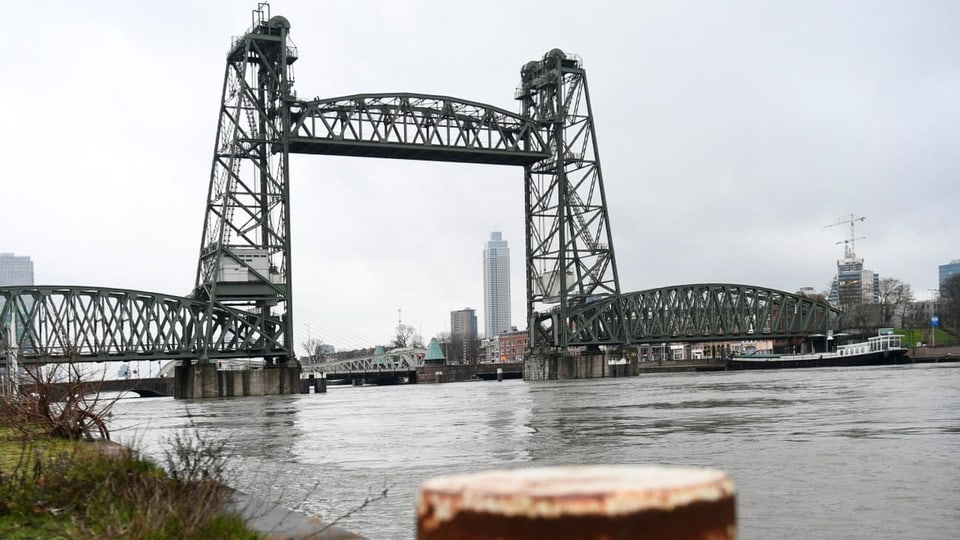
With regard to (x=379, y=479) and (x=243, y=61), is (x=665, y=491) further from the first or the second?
(x=243, y=61)

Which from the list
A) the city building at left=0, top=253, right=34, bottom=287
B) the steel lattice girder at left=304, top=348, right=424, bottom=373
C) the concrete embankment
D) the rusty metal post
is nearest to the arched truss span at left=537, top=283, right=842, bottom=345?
the concrete embankment

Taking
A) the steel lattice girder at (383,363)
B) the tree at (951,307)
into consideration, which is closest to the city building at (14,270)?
the steel lattice girder at (383,363)

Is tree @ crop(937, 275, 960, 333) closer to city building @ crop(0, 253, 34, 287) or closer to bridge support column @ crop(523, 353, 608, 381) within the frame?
bridge support column @ crop(523, 353, 608, 381)

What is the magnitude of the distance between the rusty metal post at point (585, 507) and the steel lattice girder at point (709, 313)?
95088 mm

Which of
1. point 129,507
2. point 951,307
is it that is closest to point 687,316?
point 951,307

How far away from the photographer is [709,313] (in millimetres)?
111250

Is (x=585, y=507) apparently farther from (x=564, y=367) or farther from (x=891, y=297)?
(x=891, y=297)

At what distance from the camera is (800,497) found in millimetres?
11078

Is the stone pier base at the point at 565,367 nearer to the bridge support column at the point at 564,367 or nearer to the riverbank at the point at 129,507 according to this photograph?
the bridge support column at the point at 564,367

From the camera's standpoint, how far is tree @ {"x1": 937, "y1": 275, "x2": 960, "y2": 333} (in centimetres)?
13350

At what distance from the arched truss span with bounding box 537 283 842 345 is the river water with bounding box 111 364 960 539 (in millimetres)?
62194

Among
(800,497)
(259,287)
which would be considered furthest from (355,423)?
(259,287)

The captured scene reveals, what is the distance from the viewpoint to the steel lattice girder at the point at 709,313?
102375 mm

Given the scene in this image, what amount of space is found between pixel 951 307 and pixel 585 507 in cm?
14824
